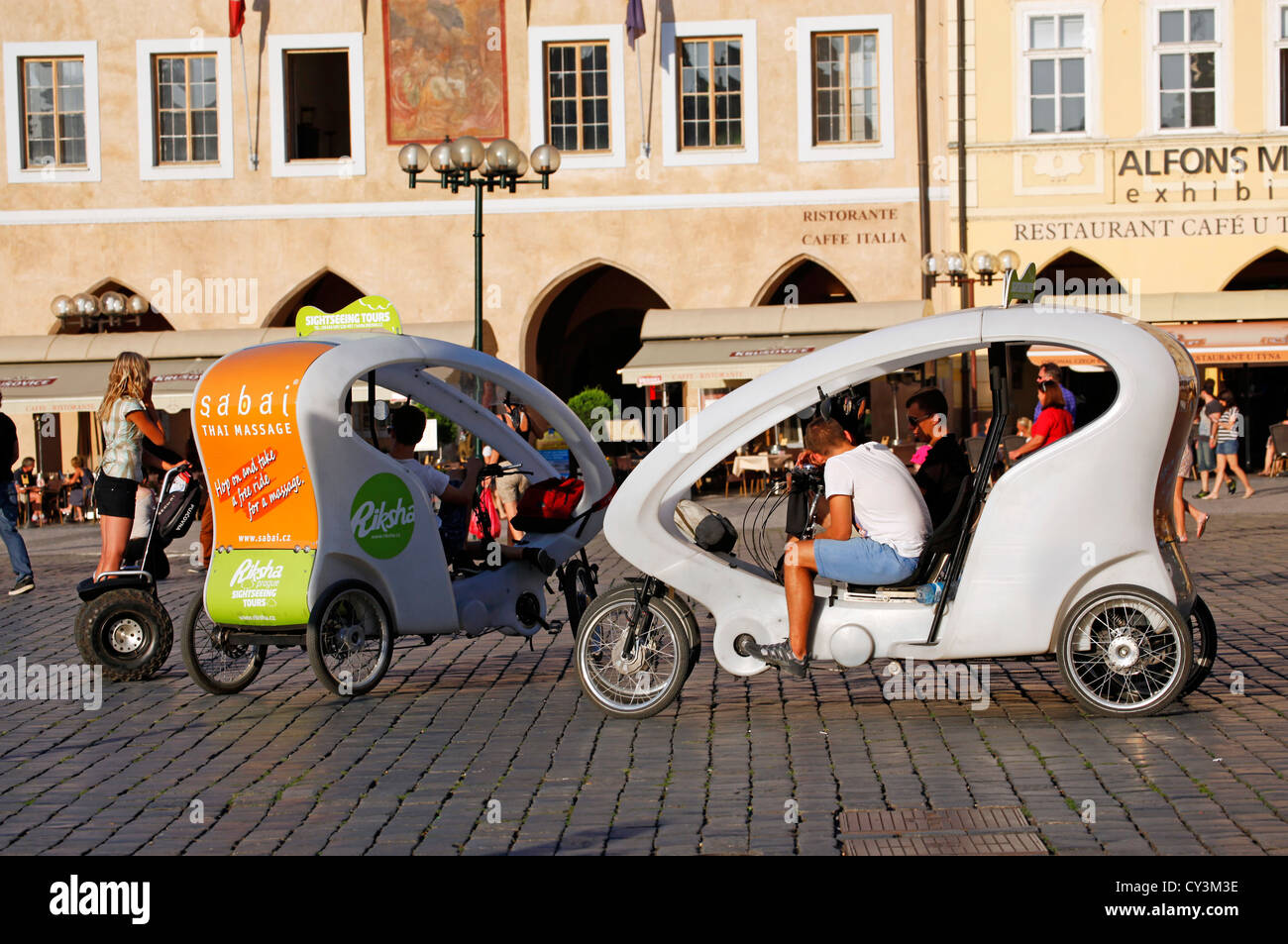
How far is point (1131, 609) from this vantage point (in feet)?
25.6

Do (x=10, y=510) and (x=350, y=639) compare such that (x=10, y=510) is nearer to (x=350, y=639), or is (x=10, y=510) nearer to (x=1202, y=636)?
(x=350, y=639)

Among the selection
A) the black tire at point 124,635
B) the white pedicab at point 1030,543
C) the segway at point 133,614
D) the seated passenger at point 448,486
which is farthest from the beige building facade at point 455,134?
the white pedicab at point 1030,543

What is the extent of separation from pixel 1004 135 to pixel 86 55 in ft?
50.6

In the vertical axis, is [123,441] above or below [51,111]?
below

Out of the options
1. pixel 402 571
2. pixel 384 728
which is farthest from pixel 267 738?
pixel 402 571

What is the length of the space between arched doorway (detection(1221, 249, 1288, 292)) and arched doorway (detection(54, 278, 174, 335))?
61.2 feet

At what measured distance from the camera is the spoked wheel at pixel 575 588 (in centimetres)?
1032

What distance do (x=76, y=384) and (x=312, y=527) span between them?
20.2m

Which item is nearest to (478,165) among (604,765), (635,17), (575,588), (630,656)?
(635,17)

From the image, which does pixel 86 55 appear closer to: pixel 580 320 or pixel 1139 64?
Answer: pixel 580 320

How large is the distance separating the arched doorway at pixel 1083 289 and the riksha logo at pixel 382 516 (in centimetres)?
2114

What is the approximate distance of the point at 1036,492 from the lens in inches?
308

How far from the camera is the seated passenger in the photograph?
9547 millimetres

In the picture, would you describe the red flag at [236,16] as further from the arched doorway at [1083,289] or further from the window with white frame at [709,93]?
the arched doorway at [1083,289]
